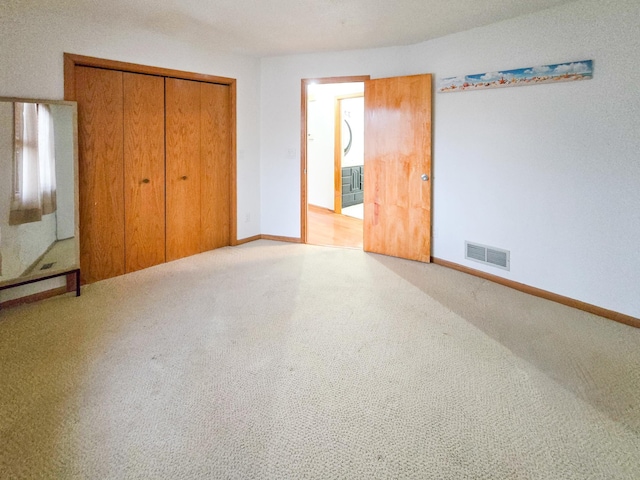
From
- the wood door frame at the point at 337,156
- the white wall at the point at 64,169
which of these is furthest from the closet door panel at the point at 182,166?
the wood door frame at the point at 337,156

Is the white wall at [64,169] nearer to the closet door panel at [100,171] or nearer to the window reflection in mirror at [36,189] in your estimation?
the window reflection in mirror at [36,189]

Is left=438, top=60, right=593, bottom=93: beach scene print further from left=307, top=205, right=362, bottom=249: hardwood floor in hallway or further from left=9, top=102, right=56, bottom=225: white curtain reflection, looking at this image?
left=9, top=102, right=56, bottom=225: white curtain reflection

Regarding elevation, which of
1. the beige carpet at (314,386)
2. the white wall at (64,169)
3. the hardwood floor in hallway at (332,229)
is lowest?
the beige carpet at (314,386)

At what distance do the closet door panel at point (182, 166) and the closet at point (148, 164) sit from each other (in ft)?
0.03

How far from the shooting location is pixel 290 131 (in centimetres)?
507

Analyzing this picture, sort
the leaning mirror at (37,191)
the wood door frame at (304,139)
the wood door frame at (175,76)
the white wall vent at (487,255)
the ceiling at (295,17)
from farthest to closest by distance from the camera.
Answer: the wood door frame at (304,139), the white wall vent at (487,255), the wood door frame at (175,76), the ceiling at (295,17), the leaning mirror at (37,191)

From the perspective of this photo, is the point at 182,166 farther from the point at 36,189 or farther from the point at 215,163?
the point at 36,189

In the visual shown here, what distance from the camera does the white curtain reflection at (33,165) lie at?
2992 mm

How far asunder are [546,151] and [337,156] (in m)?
4.42

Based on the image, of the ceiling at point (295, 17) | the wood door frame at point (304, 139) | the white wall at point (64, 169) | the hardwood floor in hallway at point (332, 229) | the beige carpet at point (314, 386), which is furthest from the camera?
the hardwood floor in hallway at point (332, 229)

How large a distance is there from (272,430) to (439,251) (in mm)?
3002

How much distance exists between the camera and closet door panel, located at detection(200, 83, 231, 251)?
15.0 ft

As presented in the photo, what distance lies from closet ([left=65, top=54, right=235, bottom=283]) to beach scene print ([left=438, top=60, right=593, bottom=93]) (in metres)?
2.39

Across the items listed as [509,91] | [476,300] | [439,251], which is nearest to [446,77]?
[509,91]
